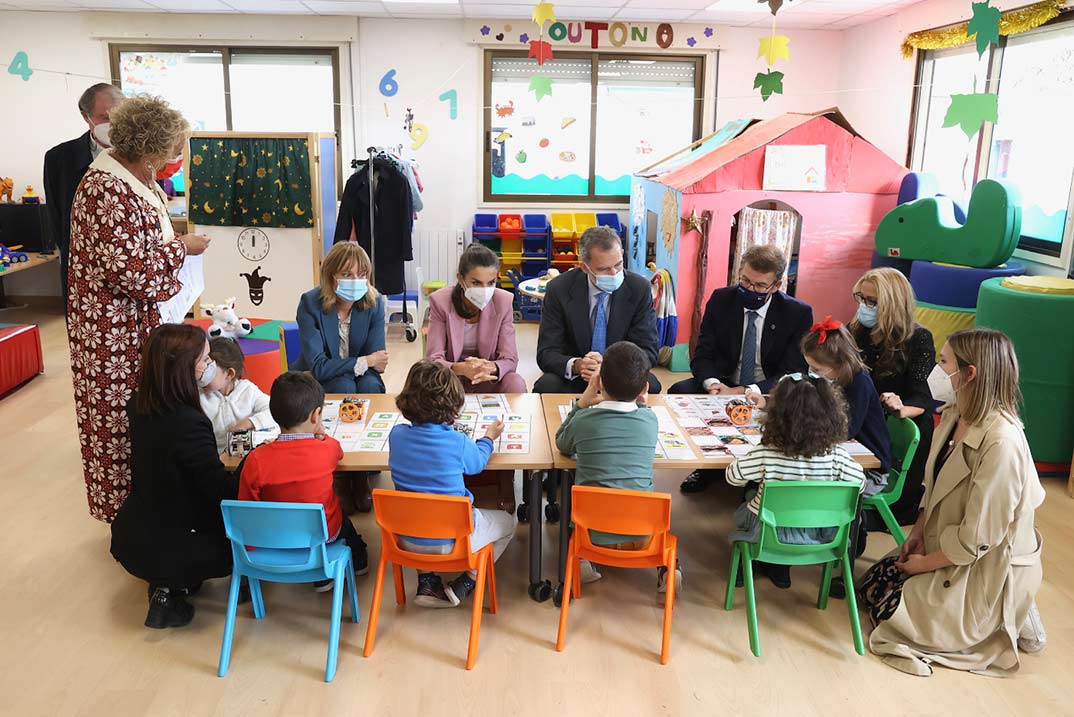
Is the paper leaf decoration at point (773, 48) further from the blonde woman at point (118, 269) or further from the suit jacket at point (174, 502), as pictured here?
the suit jacket at point (174, 502)

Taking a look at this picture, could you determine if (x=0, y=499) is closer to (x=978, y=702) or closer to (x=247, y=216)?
(x=247, y=216)

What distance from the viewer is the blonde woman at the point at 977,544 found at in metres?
2.51

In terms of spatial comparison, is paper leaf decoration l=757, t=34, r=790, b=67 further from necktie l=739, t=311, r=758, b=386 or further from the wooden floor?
the wooden floor

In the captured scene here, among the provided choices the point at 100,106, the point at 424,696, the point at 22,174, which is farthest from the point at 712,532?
the point at 22,174

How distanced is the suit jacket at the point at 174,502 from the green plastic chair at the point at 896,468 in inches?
87.0

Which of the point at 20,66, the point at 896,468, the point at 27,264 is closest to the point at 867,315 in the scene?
the point at 896,468

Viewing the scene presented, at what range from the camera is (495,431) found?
9.39 feet

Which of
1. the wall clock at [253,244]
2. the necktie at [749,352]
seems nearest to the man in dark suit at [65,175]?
the wall clock at [253,244]

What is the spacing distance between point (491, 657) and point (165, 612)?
110 cm

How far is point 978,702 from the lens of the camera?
2473 millimetres

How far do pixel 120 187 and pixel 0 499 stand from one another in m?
1.86

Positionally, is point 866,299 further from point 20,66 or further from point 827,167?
point 20,66

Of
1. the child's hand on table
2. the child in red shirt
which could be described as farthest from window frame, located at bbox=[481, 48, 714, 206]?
the child in red shirt

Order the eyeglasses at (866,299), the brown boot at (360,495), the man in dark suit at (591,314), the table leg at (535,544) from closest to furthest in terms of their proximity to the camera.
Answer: the table leg at (535,544) → the eyeglasses at (866,299) → the brown boot at (360,495) → the man in dark suit at (591,314)
